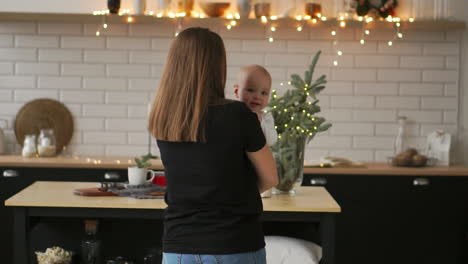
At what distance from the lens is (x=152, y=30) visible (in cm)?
614

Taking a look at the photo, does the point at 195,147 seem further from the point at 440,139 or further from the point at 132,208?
the point at 440,139

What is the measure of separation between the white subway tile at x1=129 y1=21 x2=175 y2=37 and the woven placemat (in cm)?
78

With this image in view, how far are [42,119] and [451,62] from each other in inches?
119

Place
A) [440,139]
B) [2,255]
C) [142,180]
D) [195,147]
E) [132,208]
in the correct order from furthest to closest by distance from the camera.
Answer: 1. [440,139]
2. [2,255]
3. [142,180]
4. [132,208]
5. [195,147]

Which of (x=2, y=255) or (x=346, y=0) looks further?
(x=346, y=0)

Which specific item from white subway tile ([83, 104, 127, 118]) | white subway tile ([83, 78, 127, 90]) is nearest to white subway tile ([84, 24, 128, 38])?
white subway tile ([83, 78, 127, 90])

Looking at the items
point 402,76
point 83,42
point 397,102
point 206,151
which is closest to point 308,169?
point 397,102

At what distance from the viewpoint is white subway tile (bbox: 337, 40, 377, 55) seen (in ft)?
20.1

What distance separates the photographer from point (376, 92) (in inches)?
241

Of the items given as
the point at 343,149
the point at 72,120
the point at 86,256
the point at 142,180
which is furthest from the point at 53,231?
the point at 343,149

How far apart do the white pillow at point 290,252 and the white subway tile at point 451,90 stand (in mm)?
2518

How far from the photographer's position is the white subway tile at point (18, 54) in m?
6.12

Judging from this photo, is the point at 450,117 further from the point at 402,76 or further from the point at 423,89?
the point at 402,76

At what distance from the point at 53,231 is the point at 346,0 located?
280 cm
